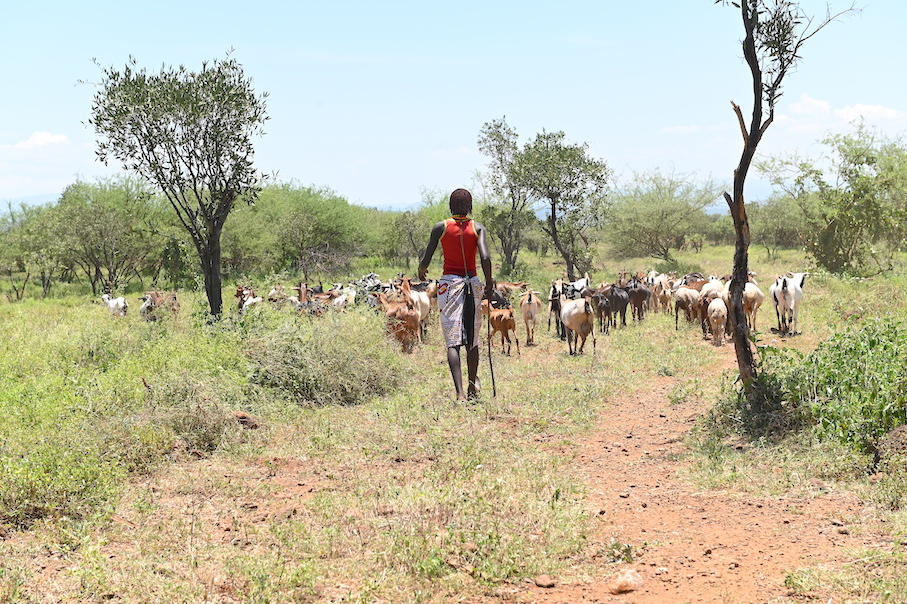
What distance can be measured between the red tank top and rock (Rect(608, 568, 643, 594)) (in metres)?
4.58

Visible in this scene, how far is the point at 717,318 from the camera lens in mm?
13203

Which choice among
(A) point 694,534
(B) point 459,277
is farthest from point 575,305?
(A) point 694,534

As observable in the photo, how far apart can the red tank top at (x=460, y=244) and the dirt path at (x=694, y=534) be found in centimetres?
255

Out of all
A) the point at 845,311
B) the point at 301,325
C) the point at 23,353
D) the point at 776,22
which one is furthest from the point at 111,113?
the point at 845,311

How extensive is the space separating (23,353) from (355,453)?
7740 millimetres

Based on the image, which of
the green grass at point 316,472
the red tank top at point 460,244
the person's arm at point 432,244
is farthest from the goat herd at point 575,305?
the green grass at point 316,472

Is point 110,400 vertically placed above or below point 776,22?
below

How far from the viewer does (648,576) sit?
3766mm

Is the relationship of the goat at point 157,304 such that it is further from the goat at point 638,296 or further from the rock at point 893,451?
the rock at point 893,451

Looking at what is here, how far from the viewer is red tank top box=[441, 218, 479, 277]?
7.85m

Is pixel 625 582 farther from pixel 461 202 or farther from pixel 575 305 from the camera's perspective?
pixel 575 305

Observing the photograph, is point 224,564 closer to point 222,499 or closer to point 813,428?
point 222,499

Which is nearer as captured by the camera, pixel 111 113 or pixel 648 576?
pixel 648 576

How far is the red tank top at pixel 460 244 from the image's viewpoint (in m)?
7.85
